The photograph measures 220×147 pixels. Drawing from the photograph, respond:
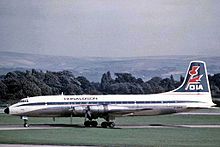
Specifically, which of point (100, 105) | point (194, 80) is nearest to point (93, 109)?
point (100, 105)

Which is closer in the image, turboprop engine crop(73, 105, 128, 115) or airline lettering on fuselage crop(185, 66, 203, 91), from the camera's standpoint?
turboprop engine crop(73, 105, 128, 115)

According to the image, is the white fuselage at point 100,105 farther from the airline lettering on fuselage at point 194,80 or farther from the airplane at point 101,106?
the airline lettering on fuselage at point 194,80

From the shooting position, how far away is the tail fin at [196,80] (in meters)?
52.7

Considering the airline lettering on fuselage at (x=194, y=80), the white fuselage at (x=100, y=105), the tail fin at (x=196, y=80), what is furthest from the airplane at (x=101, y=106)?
the airline lettering on fuselage at (x=194, y=80)

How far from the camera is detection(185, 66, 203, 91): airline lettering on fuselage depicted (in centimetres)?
5278

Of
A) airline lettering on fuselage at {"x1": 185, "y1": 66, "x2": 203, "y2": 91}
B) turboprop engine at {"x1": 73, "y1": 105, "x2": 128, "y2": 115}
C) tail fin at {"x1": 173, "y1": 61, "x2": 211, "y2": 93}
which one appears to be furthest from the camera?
airline lettering on fuselage at {"x1": 185, "y1": 66, "x2": 203, "y2": 91}

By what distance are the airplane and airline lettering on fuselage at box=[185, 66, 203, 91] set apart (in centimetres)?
155

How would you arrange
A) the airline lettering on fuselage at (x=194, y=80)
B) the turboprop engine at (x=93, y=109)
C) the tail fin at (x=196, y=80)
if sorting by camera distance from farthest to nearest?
the airline lettering on fuselage at (x=194, y=80) → the tail fin at (x=196, y=80) → the turboprop engine at (x=93, y=109)

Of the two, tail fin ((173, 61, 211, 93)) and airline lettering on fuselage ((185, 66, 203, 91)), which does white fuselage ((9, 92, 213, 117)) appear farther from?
airline lettering on fuselage ((185, 66, 203, 91))

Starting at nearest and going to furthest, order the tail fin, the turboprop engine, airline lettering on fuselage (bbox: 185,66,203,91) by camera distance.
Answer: the turboprop engine < the tail fin < airline lettering on fuselage (bbox: 185,66,203,91)

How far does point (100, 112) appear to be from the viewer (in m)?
47.5

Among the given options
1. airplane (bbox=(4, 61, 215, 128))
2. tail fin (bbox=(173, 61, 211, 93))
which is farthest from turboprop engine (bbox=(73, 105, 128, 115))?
tail fin (bbox=(173, 61, 211, 93))

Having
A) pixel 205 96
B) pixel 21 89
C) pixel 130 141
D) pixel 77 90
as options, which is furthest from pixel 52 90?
pixel 130 141

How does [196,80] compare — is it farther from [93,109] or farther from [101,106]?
[93,109]
